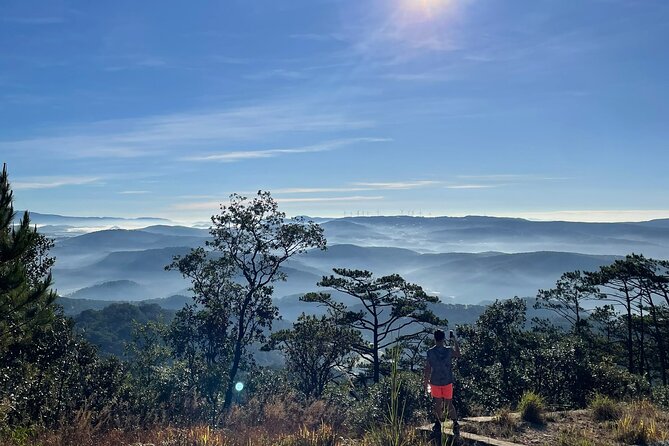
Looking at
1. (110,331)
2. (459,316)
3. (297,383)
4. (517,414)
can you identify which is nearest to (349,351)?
(297,383)

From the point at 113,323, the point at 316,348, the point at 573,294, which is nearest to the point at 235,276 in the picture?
the point at 316,348

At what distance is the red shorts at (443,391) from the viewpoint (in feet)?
26.2

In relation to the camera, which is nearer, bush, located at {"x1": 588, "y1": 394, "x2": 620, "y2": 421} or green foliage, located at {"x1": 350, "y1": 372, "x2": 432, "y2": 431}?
bush, located at {"x1": 588, "y1": 394, "x2": 620, "y2": 421}

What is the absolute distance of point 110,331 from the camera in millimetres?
106688

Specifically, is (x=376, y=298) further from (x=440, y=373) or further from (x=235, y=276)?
(x=440, y=373)

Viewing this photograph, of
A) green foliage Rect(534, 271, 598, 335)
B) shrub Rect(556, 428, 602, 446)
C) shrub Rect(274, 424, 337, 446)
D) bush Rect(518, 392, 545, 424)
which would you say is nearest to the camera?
shrub Rect(274, 424, 337, 446)

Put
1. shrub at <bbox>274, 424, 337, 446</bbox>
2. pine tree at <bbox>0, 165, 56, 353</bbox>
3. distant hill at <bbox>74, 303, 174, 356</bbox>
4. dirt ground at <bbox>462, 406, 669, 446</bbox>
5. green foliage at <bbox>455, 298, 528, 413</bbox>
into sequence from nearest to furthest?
shrub at <bbox>274, 424, 337, 446</bbox> < dirt ground at <bbox>462, 406, 669, 446</bbox> < pine tree at <bbox>0, 165, 56, 353</bbox> < green foliage at <bbox>455, 298, 528, 413</bbox> < distant hill at <bbox>74, 303, 174, 356</bbox>

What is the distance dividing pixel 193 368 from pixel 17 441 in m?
27.5

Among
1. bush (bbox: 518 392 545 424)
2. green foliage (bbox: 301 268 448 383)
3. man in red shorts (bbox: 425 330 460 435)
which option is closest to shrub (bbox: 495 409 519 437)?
bush (bbox: 518 392 545 424)

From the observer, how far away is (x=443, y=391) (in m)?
8.03

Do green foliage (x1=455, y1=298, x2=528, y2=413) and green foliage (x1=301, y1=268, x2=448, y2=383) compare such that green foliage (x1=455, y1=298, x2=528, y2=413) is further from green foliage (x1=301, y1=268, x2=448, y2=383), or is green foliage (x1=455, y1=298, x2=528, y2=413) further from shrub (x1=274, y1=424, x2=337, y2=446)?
shrub (x1=274, y1=424, x2=337, y2=446)

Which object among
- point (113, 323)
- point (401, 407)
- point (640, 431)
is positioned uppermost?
point (640, 431)

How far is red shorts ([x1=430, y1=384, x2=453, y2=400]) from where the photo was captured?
7.99 meters

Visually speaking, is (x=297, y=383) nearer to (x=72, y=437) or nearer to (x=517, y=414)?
(x=517, y=414)
